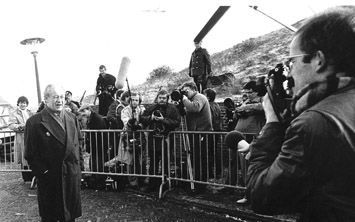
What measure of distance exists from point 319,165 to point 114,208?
5494 millimetres

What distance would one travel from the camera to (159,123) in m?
6.80

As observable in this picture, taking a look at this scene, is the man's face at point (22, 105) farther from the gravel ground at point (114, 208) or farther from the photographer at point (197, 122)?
the photographer at point (197, 122)

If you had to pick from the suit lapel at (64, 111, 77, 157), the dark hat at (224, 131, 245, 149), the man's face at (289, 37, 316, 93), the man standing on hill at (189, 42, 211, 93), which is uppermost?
the man standing on hill at (189, 42, 211, 93)

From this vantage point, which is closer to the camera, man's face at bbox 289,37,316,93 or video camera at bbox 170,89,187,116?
man's face at bbox 289,37,316,93

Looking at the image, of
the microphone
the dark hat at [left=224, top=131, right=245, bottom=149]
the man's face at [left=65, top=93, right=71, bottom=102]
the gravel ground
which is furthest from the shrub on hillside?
the dark hat at [left=224, top=131, right=245, bottom=149]

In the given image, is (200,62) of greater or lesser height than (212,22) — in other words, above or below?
below

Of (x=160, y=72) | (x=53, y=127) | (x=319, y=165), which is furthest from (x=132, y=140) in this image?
(x=160, y=72)

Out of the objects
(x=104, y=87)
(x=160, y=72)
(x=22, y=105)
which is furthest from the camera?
(x=160, y=72)

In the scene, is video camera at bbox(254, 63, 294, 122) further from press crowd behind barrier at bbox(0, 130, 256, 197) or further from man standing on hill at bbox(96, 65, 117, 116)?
man standing on hill at bbox(96, 65, 117, 116)

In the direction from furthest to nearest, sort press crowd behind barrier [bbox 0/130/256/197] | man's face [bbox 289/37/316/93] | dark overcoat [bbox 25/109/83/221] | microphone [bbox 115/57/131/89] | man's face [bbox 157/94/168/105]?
1. man's face [bbox 157/94/168/105]
2. press crowd behind barrier [bbox 0/130/256/197]
3. microphone [bbox 115/57/131/89]
4. dark overcoat [bbox 25/109/83/221]
5. man's face [bbox 289/37/316/93]

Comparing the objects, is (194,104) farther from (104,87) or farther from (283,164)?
(283,164)

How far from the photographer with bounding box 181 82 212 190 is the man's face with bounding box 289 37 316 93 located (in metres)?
5.06

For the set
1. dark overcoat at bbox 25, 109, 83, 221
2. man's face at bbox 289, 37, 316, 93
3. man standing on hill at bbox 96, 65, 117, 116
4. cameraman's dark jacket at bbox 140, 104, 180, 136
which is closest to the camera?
man's face at bbox 289, 37, 316, 93

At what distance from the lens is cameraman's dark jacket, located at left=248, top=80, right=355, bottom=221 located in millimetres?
1265
